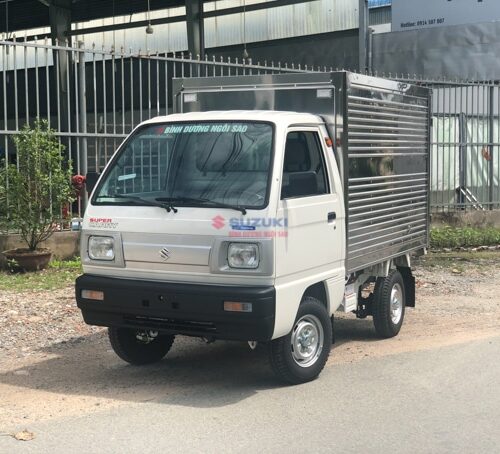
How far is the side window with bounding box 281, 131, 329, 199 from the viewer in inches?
219

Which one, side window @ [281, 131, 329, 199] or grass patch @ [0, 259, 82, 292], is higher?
side window @ [281, 131, 329, 199]

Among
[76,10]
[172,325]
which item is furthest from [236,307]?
[76,10]

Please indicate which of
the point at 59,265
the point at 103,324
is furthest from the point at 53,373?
the point at 59,265

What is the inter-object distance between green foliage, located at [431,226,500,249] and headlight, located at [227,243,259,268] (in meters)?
9.16

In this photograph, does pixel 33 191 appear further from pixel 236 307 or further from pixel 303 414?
pixel 303 414

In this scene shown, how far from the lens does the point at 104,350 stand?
7008 millimetres

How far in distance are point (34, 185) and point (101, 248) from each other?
4900 millimetres

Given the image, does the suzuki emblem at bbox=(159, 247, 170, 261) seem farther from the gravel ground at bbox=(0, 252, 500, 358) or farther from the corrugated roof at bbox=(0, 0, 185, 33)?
the corrugated roof at bbox=(0, 0, 185, 33)

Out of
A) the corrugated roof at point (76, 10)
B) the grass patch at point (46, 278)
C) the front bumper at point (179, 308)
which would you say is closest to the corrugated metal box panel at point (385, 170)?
the front bumper at point (179, 308)

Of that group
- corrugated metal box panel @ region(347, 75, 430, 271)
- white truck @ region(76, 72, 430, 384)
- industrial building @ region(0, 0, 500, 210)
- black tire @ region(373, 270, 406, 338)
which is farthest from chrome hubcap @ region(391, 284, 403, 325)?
industrial building @ region(0, 0, 500, 210)

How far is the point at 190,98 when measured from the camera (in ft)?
22.7

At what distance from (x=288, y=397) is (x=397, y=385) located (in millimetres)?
977

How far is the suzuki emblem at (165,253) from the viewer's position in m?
5.45

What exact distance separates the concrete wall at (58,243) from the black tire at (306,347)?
19.6 ft
